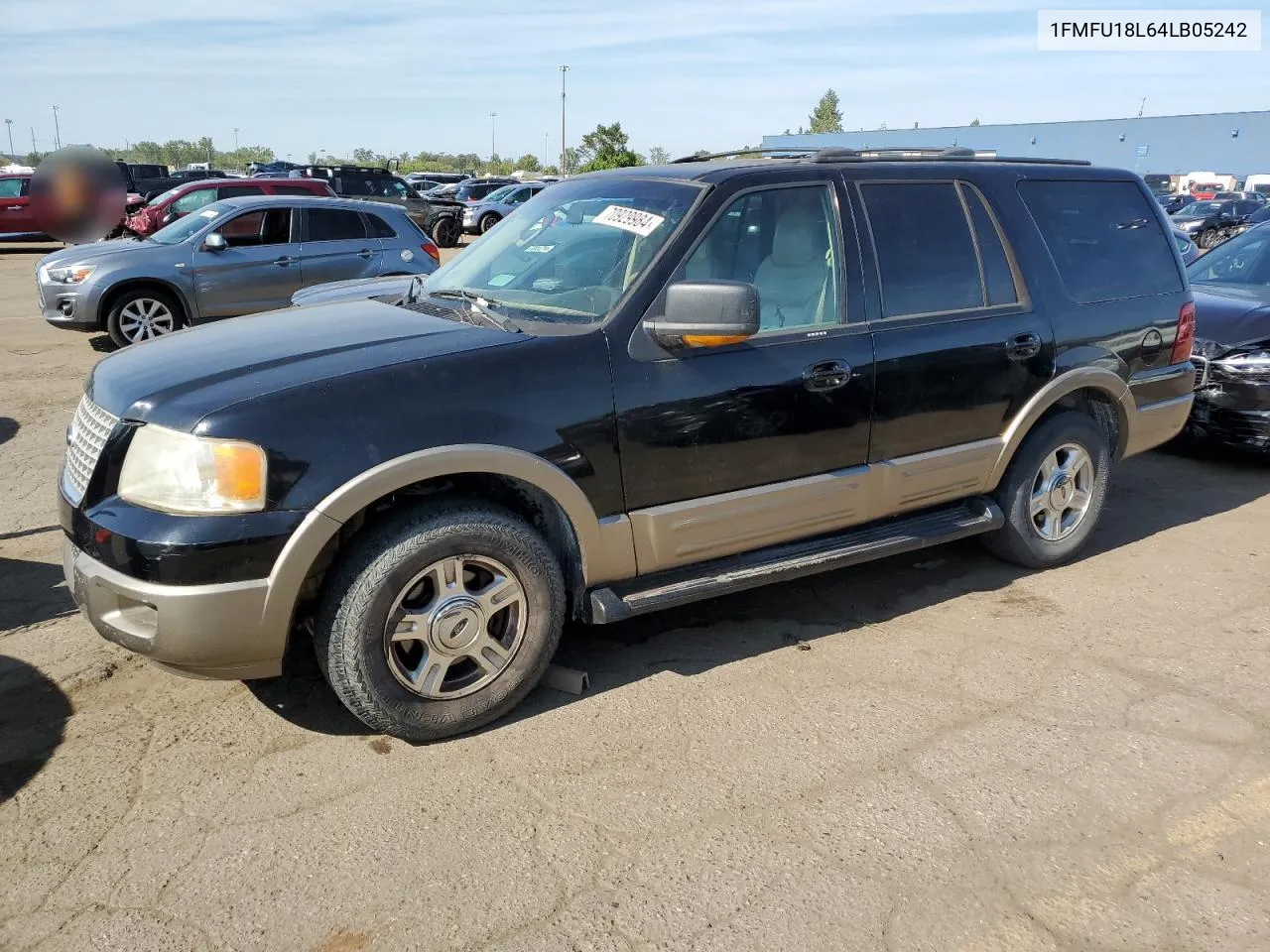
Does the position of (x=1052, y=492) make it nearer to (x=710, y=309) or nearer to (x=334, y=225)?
(x=710, y=309)

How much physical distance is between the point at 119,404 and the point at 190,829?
133 centimetres

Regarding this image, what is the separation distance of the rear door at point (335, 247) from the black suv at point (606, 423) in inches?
264

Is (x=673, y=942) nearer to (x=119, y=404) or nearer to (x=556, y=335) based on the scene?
(x=556, y=335)

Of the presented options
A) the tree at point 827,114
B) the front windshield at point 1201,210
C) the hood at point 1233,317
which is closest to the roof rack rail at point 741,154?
the hood at point 1233,317

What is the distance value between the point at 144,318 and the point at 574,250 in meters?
7.78

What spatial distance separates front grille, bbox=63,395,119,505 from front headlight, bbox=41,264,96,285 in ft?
24.4

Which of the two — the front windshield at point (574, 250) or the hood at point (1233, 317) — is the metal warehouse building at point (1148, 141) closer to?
the hood at point (1233, 317)

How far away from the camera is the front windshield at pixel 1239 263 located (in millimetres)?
7324

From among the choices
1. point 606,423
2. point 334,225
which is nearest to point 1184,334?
point 606,423

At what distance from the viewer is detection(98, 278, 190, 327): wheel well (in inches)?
385

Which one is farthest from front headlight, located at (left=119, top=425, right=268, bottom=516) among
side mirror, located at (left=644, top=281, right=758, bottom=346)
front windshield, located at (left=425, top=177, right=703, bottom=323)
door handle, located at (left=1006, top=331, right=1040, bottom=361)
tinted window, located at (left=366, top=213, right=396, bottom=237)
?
tinted window, located at (left=366, top=213, right=396, bottom=237)

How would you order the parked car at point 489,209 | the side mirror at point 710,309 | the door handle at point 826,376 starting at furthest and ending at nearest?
the parked car at point 489,209
the door handle at point 826,376
the side mirror at point 710,309

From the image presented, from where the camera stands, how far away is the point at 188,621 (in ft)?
9.37

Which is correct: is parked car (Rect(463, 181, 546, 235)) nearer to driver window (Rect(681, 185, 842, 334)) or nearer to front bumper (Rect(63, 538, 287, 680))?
driver window (Rect(681, 185, 842, 334))
